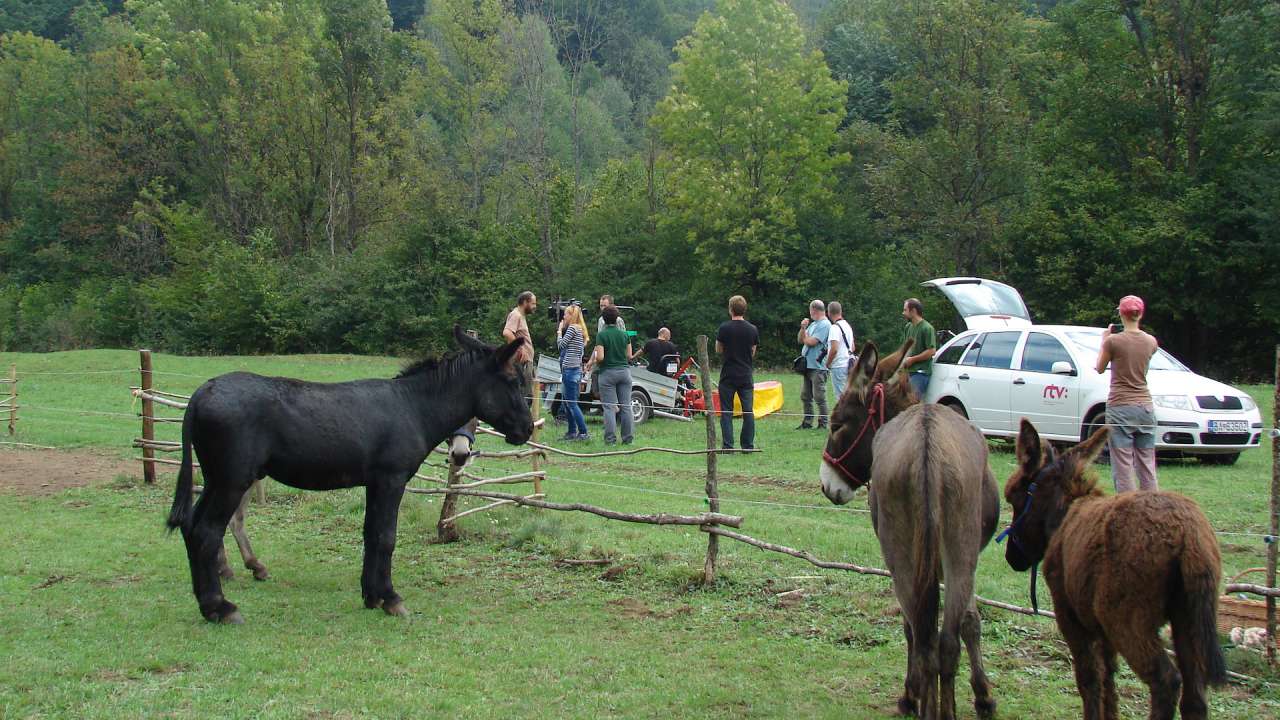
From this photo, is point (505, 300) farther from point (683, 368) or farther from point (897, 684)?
point (897, 684)

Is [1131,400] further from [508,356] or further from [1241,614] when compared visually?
[508,356]

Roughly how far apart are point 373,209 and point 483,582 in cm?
3840

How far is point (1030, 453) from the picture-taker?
4785mm

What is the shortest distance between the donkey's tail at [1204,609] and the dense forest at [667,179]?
2745 centimetres

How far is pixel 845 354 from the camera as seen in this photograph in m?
15.5

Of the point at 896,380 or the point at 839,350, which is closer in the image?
the point at 896,380

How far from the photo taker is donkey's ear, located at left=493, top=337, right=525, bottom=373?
7430mm

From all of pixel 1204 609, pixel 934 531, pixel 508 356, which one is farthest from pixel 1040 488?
pixel 508 356

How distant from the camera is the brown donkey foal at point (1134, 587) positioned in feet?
12.8

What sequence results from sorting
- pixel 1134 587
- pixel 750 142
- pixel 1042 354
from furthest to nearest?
1. pixel 750 142
2. pixel 1042 354
3. pixel 1134 587

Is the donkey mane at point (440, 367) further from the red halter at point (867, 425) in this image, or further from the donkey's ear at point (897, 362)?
the donkey's ear at point (897, 362)

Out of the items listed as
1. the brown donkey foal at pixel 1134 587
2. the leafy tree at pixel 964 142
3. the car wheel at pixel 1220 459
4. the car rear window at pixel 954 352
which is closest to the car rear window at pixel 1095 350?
the car wheel at pixel 1220 459

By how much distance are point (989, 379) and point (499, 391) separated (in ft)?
27.2

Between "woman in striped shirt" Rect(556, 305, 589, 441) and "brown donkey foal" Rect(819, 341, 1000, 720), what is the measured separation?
9.78 meters
